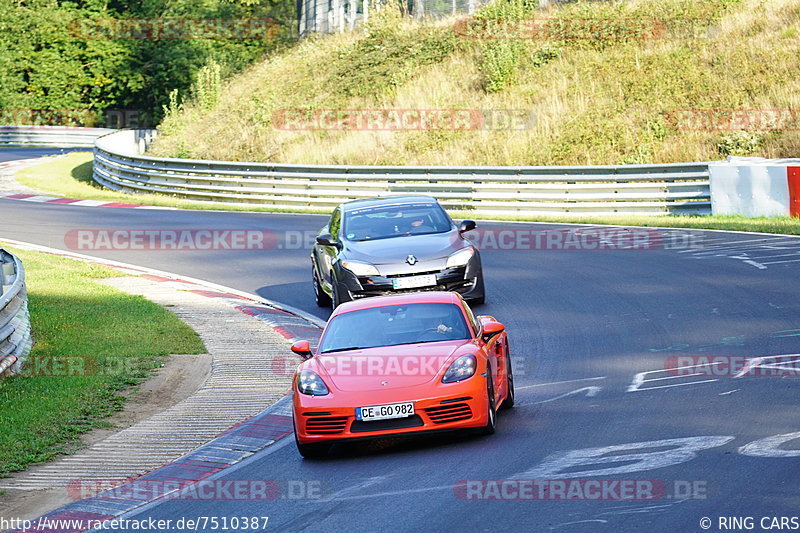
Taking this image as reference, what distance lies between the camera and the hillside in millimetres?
35531

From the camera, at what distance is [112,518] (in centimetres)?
885

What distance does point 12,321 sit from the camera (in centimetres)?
1384

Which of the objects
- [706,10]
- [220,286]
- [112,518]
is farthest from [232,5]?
[112,518]

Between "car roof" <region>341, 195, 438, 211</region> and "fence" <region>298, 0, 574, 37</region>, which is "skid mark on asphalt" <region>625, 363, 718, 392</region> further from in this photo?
"fence" <region>298, 0, 574, 37</region>

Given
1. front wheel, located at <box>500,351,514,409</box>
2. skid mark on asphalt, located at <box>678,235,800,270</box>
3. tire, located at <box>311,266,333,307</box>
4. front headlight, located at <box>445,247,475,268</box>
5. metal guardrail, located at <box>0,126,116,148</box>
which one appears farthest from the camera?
metal guardrail, located at <box>0,126,116,148</box>

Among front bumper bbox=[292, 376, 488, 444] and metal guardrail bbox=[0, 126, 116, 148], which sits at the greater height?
metal guardrail bbox=[0, 126, 116, 148]

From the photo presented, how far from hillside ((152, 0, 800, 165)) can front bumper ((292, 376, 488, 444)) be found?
963 inches

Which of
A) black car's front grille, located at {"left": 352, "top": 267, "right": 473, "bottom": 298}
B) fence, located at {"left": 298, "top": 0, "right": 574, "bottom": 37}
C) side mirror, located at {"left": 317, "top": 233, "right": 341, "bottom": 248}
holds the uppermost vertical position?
fence, located at {"left": 298, "top": 0, "right": 574, "bottom": 37}

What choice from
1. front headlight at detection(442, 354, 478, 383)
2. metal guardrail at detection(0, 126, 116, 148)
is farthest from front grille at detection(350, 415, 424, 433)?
metal guardrail at detection(0, 126, 116, 148)

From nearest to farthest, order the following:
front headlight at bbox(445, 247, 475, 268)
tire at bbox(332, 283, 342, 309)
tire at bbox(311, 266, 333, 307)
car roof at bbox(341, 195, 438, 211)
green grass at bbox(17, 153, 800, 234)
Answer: front headlight at bbox(445, 247, 475, 268) < tire at bbox(332, 283, 342, 309) < car roof at bbox(341, 195, 438, 211) < tire at bbox(311, 266, 333, 307) < green grass at bbox(17, 153, 800, 234)

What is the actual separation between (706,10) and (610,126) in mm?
9145

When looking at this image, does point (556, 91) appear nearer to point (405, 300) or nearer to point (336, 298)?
point (336, 298)

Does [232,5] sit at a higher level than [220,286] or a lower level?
higher

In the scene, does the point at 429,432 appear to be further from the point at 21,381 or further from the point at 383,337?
the point at 21,381
